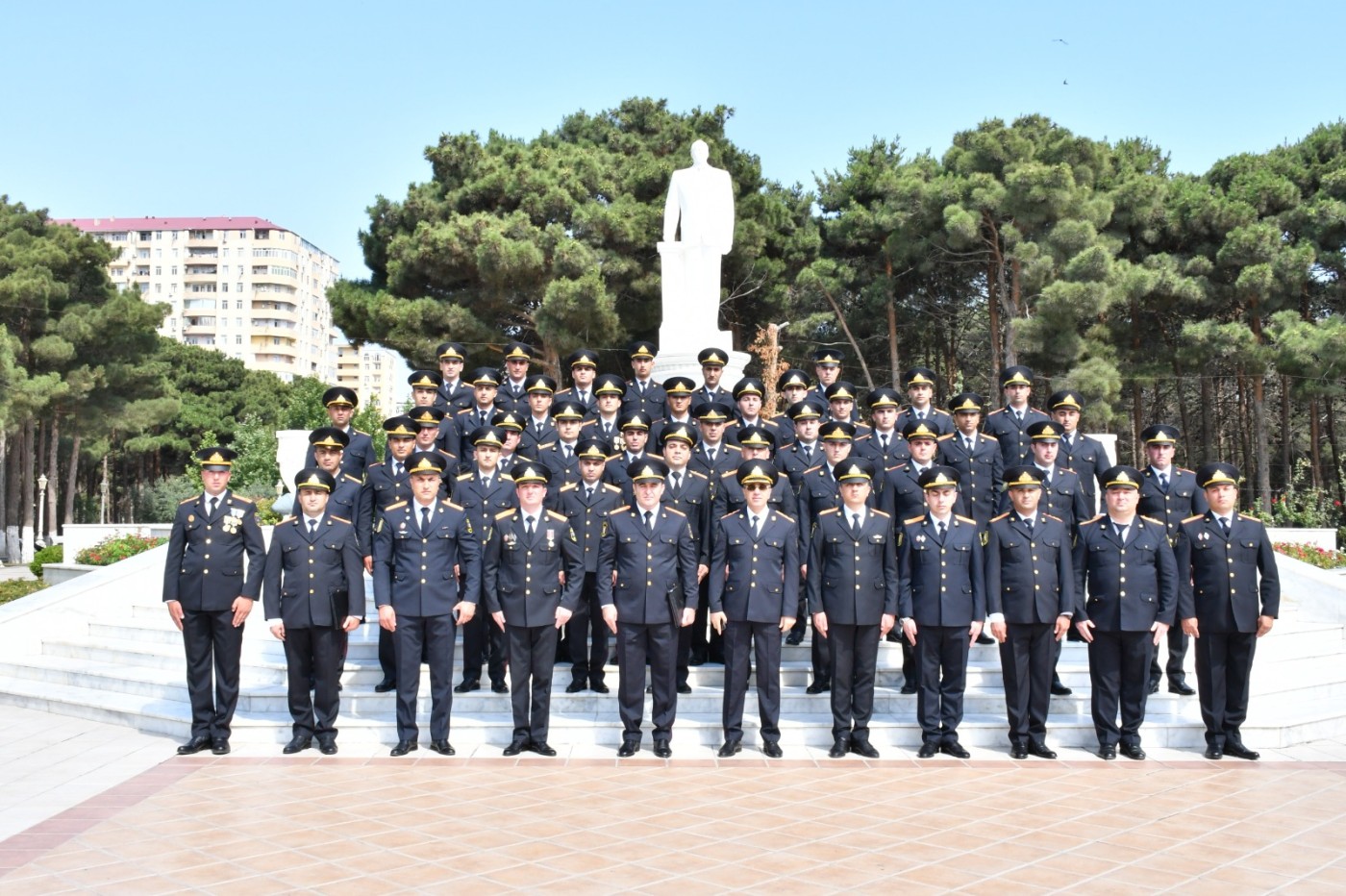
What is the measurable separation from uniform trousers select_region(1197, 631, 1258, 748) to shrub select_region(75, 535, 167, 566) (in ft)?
39.7

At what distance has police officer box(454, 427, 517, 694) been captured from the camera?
25.0ft

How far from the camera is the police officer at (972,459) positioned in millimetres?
8273

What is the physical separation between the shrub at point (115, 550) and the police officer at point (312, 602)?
26.1ft

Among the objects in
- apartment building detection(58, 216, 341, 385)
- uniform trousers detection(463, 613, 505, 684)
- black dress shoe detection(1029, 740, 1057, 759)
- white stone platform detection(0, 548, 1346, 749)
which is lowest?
black dress shoe detection(1029, 740, 1057, 759)

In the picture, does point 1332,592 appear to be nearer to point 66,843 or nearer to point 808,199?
point 66,843

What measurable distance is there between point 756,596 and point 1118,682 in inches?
93.5

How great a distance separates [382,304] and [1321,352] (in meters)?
20.3

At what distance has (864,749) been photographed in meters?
6.72

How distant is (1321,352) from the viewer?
72.7 ft

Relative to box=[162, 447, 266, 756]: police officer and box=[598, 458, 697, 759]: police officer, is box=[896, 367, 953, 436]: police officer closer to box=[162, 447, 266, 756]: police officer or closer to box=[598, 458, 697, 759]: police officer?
box=[598, 458, 697, 759]: police officer

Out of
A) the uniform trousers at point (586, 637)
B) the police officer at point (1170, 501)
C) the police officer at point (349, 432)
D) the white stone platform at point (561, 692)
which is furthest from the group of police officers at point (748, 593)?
the police officer at point (349, 432)

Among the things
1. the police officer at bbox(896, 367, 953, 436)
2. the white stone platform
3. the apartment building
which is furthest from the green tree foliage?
the apartment building

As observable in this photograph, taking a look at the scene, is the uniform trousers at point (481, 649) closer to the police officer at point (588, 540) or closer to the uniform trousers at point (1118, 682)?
the police officer at point (588, 540)

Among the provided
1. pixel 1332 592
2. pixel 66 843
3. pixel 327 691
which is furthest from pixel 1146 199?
pixel 66 843
